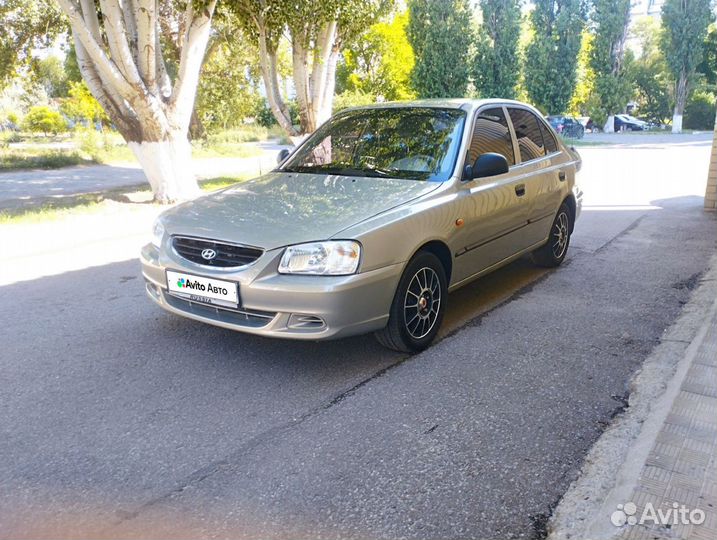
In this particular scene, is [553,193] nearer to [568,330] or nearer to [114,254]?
[568,330]

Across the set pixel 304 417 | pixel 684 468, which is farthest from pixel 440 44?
pixel 684 468

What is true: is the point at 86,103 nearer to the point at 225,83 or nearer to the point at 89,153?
the point at 225,83

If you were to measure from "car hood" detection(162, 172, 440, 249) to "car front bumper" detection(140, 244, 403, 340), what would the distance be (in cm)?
21

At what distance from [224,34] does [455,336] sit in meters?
16.4

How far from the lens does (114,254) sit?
24.4 ft

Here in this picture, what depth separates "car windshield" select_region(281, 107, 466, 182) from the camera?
4559 millimetres

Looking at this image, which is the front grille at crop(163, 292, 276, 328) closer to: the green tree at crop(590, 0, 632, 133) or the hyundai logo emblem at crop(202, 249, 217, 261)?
the hyundai logo emblem at crop(202, 249, 217, 261)

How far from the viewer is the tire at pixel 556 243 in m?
6.25

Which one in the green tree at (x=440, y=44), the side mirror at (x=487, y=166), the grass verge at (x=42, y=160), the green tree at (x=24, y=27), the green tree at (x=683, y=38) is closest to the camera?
the side mirror at (x=487, y=166)

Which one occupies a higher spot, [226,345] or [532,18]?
[532,18]

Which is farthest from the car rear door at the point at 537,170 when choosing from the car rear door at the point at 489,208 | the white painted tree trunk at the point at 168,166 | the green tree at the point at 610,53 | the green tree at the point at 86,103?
the green tree at the point at 610,53

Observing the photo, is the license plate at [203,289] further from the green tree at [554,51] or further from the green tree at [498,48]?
the green tree at [554,51]

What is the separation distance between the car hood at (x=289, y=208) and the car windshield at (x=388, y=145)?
0.20 meters

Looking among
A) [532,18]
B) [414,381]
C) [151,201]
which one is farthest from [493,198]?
[532,18]
